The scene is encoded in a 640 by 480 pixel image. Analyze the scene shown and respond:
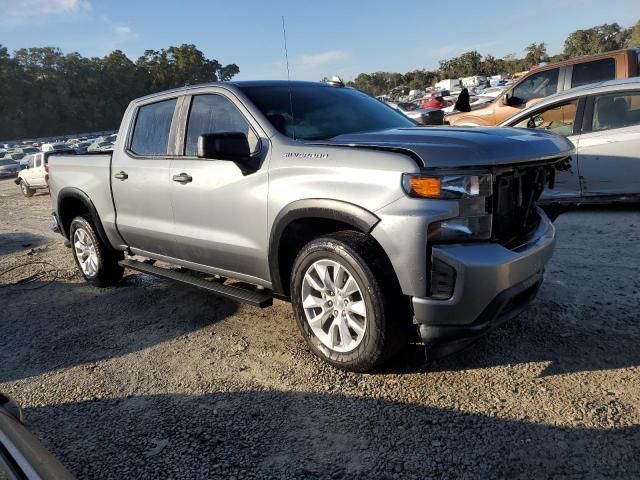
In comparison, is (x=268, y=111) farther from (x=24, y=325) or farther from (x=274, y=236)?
(x=24, y=325)

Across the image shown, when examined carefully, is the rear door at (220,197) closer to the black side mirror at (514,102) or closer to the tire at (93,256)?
the tire at (93,256)

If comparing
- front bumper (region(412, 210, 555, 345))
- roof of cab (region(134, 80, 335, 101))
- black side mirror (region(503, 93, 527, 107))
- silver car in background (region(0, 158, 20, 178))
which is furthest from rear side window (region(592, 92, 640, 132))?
silver car in background (region(0, 158, 20, 178))

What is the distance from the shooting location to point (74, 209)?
6039 mm

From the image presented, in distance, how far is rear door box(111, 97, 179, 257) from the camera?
4473mm

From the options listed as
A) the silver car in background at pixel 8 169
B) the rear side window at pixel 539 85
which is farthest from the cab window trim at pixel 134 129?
the silver car in background at pixel 8 169

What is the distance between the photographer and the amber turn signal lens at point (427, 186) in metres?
2.79

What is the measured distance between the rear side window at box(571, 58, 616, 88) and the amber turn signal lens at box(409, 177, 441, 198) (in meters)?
7.81

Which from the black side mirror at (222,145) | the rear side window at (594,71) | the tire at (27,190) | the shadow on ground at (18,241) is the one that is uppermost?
the rear side window at (594,71)

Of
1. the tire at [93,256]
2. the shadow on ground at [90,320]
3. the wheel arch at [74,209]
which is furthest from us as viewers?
the tire at [93,256]

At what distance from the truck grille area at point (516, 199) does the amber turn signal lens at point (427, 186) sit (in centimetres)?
33

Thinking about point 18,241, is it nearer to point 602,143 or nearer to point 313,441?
point 313,441

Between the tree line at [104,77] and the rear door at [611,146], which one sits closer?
the rear door at [611,146]

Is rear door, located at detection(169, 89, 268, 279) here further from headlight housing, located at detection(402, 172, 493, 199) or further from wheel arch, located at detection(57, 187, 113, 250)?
wheel arch, located at detection(57, 187, 113, 250)

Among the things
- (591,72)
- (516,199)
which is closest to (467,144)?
(516,199)
